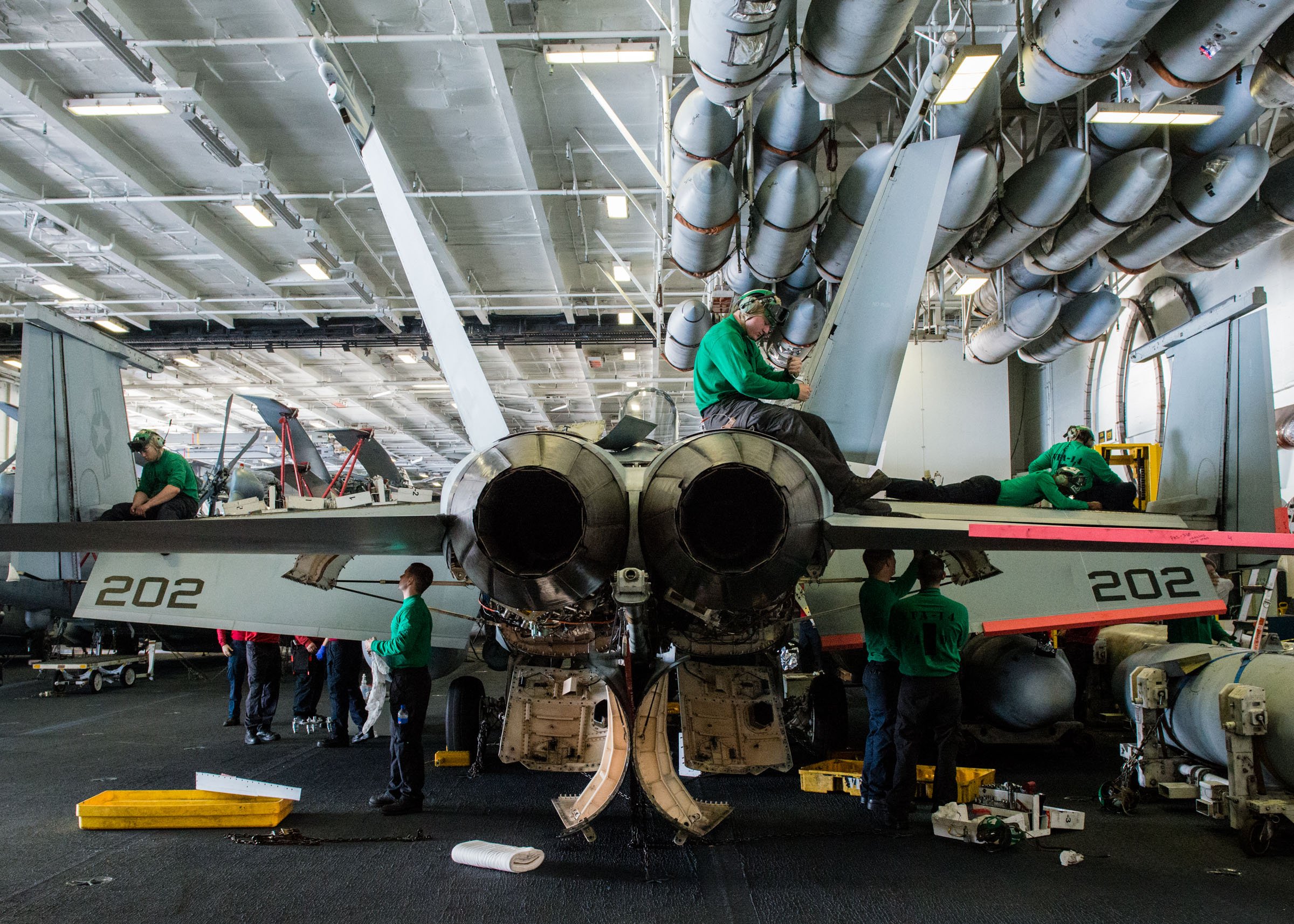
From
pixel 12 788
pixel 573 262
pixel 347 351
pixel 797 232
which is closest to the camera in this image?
pixel 12 788

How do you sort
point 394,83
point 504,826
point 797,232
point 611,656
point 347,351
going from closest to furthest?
point 611,656 < point 504,826 < point 797,232 < point 394,83 < point 347,351

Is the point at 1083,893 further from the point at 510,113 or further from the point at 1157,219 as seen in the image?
the point at 510,113

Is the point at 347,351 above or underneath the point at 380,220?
underneath

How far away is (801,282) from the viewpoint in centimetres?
1141

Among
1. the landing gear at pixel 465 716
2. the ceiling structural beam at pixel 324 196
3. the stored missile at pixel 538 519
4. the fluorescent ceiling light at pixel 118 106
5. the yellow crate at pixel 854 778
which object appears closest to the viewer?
the stored missile at pixel 538 519

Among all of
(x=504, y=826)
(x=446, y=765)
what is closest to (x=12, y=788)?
(x=446, y=765)

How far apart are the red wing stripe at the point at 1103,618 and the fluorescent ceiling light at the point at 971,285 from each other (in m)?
6.58

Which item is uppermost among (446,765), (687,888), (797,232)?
(797,232)

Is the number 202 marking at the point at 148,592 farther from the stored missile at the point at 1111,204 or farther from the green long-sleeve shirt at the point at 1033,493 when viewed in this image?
the stored missile at the point at 1111,204

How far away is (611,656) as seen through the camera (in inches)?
138

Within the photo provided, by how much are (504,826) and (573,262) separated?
12.9m

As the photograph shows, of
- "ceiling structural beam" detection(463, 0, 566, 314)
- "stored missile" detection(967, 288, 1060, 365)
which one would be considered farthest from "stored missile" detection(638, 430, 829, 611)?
"stored missile" detection(967, 288, 1060, 365)

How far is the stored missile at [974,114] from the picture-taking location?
7484 millimetres

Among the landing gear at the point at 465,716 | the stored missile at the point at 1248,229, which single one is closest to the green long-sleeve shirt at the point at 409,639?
the landing gear at the point at 465,716
